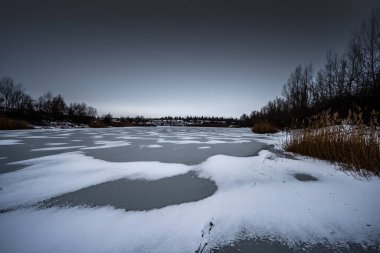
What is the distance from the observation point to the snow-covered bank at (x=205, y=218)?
3.62 ft

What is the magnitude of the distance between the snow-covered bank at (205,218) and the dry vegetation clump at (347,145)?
18.5 inches

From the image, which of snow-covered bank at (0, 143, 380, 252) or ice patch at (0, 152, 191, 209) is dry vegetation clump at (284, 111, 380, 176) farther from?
ice patch at (0, 152, 191, 209)

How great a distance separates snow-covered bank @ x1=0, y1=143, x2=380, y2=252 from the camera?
110cm

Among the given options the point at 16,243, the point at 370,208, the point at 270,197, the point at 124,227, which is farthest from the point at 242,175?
the point at 16,243

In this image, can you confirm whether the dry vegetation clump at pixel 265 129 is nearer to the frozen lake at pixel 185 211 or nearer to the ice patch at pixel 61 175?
the frozen lake at pixel 185 211

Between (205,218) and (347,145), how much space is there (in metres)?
3.31

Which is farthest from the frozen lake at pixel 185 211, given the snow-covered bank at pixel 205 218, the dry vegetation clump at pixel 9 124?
the dry vegetation clump at pixel 9 124

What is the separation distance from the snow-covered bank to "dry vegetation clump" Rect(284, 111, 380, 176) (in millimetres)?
470

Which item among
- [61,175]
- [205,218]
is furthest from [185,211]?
[61,175]

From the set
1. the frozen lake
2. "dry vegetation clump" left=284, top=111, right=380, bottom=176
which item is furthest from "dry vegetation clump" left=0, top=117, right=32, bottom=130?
"dry vegetation clump" left=284, top=111, right=380, bottom=176

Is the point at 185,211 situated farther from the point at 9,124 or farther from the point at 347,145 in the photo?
the point at 9,124

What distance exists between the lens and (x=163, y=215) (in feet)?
4.67

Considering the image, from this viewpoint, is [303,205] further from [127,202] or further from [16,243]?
[16,243]

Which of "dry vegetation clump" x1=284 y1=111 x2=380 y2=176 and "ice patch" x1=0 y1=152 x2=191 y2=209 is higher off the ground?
"dry vegetation clump" x1=284 y1=111 x2=380 y2=176
